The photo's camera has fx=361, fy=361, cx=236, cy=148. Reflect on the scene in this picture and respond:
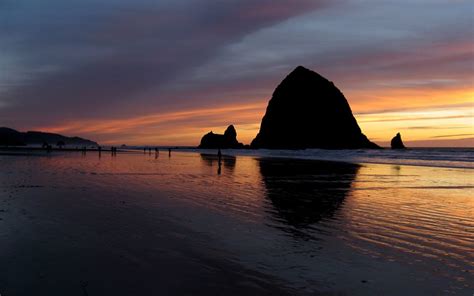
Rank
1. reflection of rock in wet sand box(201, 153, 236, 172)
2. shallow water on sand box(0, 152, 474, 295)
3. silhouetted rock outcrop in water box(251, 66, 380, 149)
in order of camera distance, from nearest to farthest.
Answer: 1. shallow water on sand box(0, 152, 474, 295)
2. reflection of rock in wet sand box(201, 153, 236, 172)
3. silhouetted rock outcrop in water box(251, 66, 380, 149)

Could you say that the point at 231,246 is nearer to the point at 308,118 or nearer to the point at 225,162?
the point at 225,162

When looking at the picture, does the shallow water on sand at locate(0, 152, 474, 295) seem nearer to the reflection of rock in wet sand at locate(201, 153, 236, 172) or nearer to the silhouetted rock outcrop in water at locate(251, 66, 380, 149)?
the reflection of rock in wet sand at locate(201, 153, 236, 172)

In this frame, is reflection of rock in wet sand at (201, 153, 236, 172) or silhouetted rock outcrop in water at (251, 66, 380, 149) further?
silhouetted rock outcrop in water at (251, 66, 380, 149)

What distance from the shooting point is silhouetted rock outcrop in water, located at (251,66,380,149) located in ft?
513

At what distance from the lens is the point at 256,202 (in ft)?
49.9

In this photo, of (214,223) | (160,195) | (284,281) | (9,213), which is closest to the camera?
(284,281)

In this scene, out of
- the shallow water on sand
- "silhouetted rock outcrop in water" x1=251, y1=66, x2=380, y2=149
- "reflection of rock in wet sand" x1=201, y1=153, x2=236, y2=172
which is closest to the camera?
the shallow water on sand

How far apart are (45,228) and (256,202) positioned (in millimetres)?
8117

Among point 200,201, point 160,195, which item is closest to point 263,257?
point 200,201

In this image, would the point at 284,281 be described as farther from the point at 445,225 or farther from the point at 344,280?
the point at 445,225

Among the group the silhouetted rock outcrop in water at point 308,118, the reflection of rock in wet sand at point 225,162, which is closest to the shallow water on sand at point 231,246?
the reflection of rock in wet sand at point 225,162

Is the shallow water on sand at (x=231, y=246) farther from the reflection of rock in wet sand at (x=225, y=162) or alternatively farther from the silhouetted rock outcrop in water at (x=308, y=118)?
the silhouetted rock outcrop in water at (x=308, y=118)

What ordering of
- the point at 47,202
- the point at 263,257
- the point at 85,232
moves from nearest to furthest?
the point at 263,257 → the point at 85,232 → the point at 47,202

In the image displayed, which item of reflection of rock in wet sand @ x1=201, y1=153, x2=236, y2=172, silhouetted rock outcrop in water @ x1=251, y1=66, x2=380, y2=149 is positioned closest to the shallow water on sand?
reflection of rock in wet sand @ x1=201, y1=153, x2=236, y2=172
